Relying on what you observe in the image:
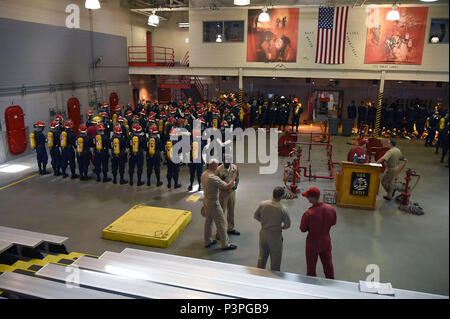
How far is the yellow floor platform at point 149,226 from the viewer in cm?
732

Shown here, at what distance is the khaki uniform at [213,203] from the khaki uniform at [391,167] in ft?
17.3

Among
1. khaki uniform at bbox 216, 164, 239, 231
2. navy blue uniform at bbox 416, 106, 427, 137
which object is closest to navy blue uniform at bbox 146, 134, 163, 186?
khaki uniform at bbox 216, 164, 239, 231

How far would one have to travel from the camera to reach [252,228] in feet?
26.7

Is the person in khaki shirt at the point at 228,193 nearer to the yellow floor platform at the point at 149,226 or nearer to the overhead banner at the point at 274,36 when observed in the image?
the yellow floor platform at the point at 149,226

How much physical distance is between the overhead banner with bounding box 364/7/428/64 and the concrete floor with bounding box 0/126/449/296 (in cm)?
890

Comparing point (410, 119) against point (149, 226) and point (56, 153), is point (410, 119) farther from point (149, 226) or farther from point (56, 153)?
point (56, 153)

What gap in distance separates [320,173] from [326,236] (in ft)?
24.6

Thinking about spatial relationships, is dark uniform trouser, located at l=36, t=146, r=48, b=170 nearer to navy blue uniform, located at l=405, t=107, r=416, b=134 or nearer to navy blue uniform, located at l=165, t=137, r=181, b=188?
navy blue uniform, located at l=165, t=137, r=181, b=188

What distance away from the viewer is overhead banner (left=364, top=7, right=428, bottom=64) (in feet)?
58.5

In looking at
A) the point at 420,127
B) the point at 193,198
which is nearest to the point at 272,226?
the point at 193,198

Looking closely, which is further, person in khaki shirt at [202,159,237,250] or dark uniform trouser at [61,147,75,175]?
dark uniform trouser at [61,147,75,175]

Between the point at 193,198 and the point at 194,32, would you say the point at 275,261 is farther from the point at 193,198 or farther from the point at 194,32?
the point at 194,32

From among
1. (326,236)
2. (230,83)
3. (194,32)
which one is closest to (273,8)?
(194,32)

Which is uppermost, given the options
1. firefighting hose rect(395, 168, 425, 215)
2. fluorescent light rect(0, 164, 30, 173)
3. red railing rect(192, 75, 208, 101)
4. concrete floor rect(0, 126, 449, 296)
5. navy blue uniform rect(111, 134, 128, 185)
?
red railing rect(192, 75, 208, 101)
